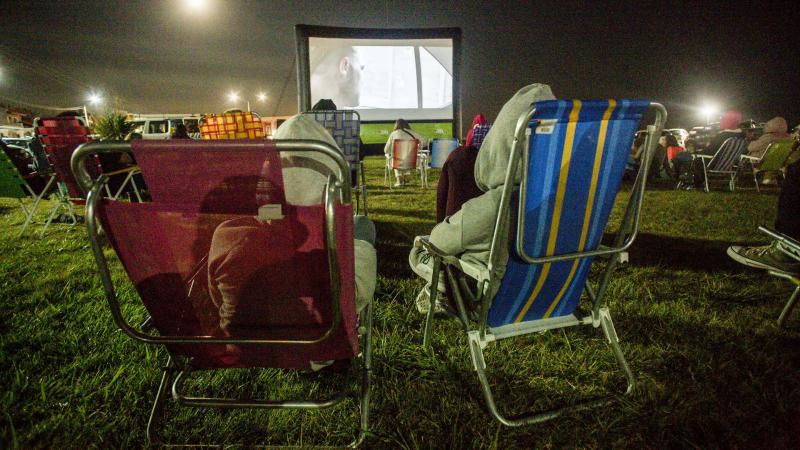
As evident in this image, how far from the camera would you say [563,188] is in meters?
1.25

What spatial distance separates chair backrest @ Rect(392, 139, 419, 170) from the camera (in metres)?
6.93

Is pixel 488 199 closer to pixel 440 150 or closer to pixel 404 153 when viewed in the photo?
pixel 404 153

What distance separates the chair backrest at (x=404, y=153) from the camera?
693cm

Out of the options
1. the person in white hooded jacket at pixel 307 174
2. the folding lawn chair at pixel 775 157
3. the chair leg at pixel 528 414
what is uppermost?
the person in white hooded jacket at pixel 307 174

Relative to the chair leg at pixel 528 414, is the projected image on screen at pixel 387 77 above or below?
above

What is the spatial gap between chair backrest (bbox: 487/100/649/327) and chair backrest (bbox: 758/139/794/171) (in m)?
9.25

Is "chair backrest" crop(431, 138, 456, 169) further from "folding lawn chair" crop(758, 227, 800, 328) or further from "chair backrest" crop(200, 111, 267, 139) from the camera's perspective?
"folding lawn chair" crop(758, 227, 800, 328)

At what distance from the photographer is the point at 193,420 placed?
4.93ft

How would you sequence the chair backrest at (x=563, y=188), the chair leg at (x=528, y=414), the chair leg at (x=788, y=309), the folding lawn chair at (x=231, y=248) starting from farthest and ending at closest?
the chair leg at (x=788, y=309) → the chair leg at (x=528, y=414) → the chair backrest at (x=563, y=188) → the folding lawn chair at (x=231, y=248)

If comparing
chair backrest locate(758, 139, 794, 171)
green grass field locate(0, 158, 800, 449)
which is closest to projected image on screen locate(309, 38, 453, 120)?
green grass field locate(0, 158, 800, 449)

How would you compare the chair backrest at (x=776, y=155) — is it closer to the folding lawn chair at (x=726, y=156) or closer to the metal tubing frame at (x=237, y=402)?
the folding lawn chair at (x=726, y=156)

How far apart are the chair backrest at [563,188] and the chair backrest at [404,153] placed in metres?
5.75

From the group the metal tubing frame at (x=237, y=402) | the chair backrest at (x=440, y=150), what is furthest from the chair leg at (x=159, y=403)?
the chair backrest at (x=440, y=150)

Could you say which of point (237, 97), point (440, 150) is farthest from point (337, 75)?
point (237, 97)
